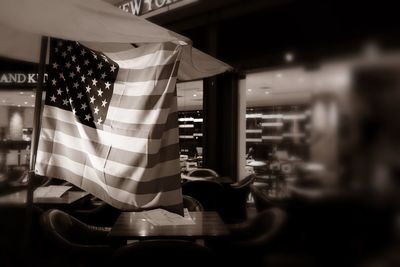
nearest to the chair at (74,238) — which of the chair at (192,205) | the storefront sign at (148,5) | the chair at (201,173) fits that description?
the chair at (192,205)

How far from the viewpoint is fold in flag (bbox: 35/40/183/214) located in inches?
91.1

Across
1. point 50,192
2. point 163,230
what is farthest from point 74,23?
point 50,192

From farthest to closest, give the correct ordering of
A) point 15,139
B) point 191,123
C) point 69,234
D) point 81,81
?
point 15,139 < point 191,123 < point 69,234 < point 81,81

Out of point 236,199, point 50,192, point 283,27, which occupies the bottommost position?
point 236,199

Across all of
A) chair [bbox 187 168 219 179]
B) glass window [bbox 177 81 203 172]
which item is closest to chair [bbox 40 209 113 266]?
chair [bbox 187 168 219 179]

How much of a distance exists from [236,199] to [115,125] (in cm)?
422

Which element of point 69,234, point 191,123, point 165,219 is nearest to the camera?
point 165,219

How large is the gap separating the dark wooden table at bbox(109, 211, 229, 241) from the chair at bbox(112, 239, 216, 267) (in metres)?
0.78

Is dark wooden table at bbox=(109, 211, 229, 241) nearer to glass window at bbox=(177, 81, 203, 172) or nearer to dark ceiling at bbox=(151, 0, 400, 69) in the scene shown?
dark ceiling at bbox=(151, 0, 400, 69)

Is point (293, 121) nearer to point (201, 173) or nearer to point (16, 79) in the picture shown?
point (201, 173)

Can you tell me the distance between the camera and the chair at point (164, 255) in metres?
1.85

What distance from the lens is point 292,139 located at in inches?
162

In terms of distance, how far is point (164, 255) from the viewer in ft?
6.18

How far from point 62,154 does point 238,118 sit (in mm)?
5078
